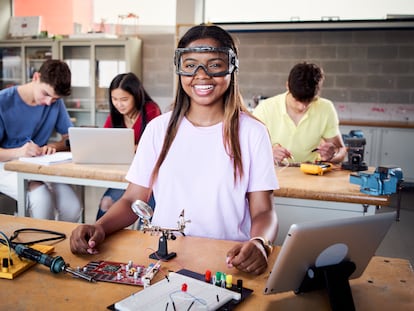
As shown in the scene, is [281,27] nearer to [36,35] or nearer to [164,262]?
[36,35]

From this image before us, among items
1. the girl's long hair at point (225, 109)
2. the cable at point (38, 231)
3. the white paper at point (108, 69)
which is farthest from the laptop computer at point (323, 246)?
the white paper at point (108, 69)

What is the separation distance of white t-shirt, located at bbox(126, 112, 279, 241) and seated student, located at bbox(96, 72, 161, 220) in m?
1.41

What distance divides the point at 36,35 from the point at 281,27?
352cm

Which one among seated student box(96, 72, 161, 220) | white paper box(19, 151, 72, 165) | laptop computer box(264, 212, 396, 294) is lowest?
white paper box(19, 151, 72, 165)

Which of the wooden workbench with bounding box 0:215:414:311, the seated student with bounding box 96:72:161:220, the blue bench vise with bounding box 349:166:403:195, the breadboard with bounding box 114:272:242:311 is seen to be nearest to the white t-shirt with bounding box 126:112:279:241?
the wooden workbench with bounding box 0:215:414:311

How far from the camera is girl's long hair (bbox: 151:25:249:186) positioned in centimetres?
148

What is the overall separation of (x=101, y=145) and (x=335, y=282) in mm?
1812

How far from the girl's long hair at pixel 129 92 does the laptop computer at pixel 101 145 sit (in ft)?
1.71

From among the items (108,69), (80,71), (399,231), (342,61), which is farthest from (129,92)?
(342,61)

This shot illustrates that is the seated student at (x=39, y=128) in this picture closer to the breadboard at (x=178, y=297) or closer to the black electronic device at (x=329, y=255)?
the breadboard at (x=178, y=297)

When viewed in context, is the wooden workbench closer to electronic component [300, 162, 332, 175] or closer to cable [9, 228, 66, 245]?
cable [9, 228, 66, 245]

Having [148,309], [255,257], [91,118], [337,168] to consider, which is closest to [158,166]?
[255,257]

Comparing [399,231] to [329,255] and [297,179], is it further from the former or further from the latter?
[329,255]

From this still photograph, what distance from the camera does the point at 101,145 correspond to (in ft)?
8.16
